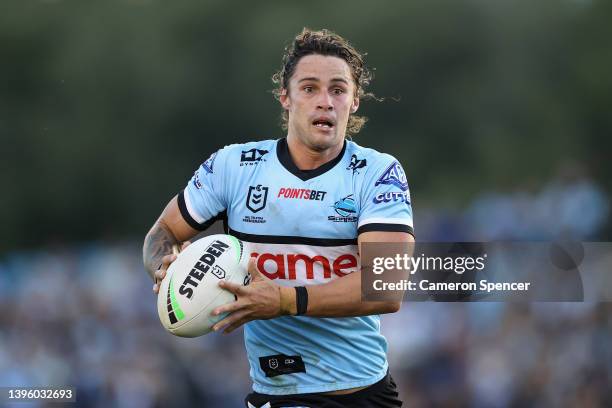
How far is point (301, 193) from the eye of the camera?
4.83 metres

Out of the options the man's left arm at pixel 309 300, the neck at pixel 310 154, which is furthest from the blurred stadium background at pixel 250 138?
the man's left arm at pixel 309 300

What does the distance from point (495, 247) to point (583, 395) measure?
1.62m

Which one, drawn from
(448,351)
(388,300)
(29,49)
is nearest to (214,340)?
(448,351)

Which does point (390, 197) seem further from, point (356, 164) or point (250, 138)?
point (250, 138)

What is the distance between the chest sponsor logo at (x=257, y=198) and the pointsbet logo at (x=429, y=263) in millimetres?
674

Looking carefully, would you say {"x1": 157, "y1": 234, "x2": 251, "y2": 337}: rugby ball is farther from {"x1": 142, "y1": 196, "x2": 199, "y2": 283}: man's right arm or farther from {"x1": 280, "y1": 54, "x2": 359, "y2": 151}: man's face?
{"x1": 280, "y1": 54, "x2": 359, "y2": 151}: man's face

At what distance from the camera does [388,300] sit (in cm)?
455

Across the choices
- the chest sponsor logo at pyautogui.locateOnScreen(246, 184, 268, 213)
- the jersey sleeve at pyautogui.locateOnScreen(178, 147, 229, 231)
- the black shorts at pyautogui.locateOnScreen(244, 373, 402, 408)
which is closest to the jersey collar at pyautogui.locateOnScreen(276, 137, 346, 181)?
the chest sponsor logo at pyautogui.locateOnScreen(246, 184, 268, 213)

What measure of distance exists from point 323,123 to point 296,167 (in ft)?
0.88

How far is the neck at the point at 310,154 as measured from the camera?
493 cm

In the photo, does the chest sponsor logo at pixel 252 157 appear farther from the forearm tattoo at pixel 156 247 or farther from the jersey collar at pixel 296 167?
the forearm tattoo at pixel 156 247

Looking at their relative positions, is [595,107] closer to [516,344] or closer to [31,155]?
[516,344]

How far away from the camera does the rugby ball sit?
173 inches

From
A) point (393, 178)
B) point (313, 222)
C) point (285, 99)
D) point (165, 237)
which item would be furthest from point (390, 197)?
point (165, 237)
